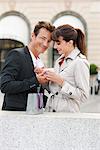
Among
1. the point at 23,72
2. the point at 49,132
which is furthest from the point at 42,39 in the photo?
the point at 49,132

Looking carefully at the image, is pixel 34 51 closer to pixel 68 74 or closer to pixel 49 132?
pixel 68 74

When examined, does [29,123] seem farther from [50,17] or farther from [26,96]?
[50,17]

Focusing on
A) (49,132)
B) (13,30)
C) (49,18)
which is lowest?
(49,132)

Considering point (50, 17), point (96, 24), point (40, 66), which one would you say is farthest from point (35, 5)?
point (40, 66)

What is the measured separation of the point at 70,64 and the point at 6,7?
19104 millimetres

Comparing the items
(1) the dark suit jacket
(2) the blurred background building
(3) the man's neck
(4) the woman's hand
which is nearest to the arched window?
(2) the blurred background building

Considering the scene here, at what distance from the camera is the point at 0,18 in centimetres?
2164

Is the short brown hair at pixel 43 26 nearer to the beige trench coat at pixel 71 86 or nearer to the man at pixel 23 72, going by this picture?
the man at pixel 23 72

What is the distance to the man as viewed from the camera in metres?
3.29

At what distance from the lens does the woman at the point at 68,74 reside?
3266 millimetres

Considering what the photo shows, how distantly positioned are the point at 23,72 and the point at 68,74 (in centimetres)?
42

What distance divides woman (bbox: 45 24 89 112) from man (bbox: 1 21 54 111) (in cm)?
11

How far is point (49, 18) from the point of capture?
2145cm

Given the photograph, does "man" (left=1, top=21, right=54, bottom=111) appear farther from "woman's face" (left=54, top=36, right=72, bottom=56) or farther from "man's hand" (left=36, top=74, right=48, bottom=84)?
"woman's face" (left=54, top=36, right=72, bottom=56)
